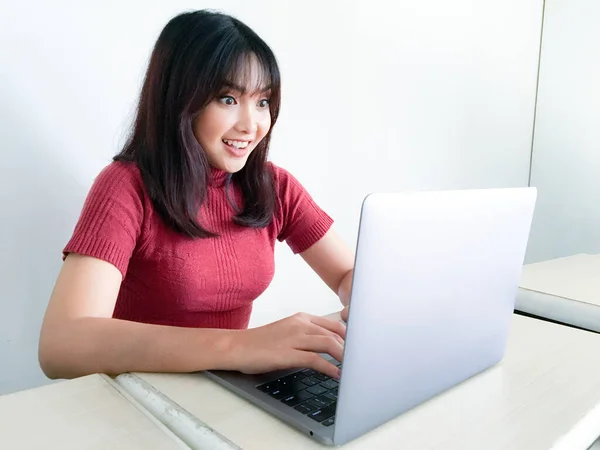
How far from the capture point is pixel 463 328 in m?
0.54

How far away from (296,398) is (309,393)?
0.02 m

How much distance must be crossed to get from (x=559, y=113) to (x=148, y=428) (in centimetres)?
233

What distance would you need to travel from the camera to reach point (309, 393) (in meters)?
0.53

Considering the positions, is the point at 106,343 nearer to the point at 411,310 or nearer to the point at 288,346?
the point at 288,346

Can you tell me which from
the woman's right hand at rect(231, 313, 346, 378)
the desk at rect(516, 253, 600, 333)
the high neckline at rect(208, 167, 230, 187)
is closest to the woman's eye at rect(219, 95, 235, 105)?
the high neckline at rect(208, 167, 230, 187)

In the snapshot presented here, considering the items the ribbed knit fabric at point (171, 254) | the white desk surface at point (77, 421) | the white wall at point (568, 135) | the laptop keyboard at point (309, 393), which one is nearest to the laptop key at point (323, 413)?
the laptop keyboard at point (309, 393)

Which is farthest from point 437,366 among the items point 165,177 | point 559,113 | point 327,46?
point 559,113

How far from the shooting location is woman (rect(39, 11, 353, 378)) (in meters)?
0.60

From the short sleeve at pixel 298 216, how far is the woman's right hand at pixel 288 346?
0.48 metres

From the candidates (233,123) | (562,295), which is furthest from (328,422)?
(562,295)

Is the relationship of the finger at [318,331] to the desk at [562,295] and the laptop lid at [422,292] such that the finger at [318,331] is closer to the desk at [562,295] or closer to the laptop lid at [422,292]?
the laptop lid at [422,292]

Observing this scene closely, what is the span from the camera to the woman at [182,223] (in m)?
0.60

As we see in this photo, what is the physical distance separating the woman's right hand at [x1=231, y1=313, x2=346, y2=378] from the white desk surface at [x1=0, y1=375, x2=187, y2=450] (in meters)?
0.13

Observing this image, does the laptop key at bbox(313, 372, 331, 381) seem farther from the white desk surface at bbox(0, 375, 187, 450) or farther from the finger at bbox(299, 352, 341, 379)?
the white desk surface at bbox(0, 375, 187, 450)
